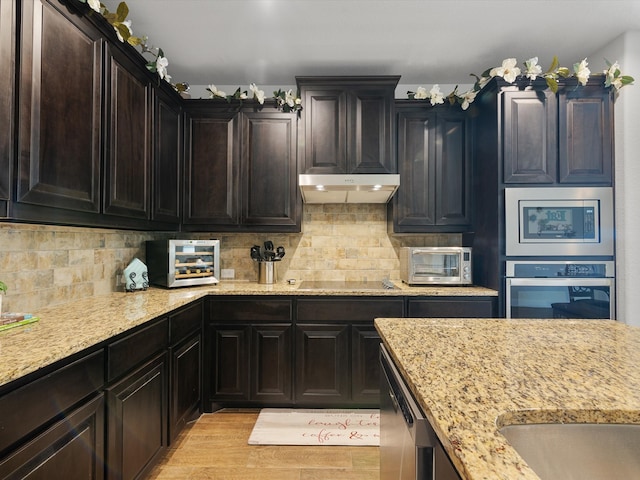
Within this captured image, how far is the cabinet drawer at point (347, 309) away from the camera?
246 cm

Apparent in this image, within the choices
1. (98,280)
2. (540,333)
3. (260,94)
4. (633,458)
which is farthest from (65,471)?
(260,94)

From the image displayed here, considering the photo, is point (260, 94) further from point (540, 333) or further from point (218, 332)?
point (540, 333)

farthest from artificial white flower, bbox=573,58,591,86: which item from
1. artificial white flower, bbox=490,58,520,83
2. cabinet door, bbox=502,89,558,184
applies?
artificial white flower, bbox=490,58,520,83

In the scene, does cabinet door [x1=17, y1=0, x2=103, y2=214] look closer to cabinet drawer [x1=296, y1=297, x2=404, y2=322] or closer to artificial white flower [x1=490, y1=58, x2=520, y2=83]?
cabinet drawer [x1=296, y1=297, x2=404, y2=322]

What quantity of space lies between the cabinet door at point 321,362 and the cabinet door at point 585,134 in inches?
81.4

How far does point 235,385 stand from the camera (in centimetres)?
244

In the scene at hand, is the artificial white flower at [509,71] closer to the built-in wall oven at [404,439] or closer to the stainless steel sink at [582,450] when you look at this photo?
the built-in wall oven at [404,439]

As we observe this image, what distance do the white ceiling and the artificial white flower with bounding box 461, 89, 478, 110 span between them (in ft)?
0.92

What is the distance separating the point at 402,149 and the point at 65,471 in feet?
9.13

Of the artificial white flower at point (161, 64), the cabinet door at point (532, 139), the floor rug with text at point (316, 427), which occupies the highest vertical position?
the artificial white flower at point (161, 64)

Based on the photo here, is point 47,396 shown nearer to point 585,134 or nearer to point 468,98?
point 468,98

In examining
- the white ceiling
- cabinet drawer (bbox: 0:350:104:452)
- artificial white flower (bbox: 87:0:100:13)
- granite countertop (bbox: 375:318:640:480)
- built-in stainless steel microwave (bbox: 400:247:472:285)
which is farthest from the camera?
built-in stainless steel microwave (bbox: 400:247:472:285)

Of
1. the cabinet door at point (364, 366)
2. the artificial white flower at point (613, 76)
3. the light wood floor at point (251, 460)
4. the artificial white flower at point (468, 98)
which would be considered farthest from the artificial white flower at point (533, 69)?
the light wood floor at point (251, 460)

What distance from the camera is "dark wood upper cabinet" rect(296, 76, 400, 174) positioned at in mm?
2680
